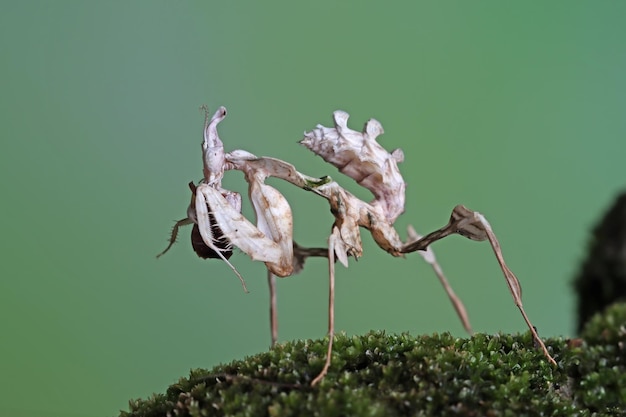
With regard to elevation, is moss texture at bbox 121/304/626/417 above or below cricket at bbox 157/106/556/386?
below

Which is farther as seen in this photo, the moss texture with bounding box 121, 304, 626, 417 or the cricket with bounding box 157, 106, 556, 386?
the cricket with bounding box 157, 106, 556, 386

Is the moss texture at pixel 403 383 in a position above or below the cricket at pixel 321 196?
below

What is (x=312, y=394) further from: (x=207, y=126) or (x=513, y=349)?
(x=207, y=126)

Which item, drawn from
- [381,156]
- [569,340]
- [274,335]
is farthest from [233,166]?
[569,340]

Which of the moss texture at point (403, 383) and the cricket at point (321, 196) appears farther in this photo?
the cricket at point (321, 196)
